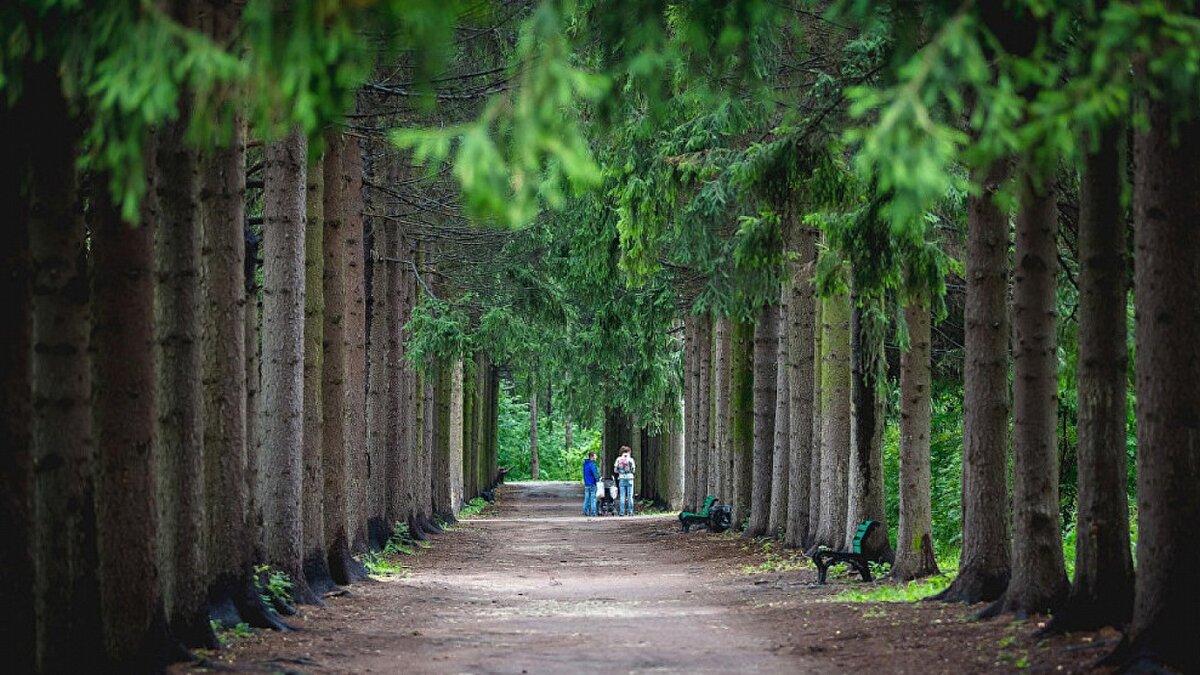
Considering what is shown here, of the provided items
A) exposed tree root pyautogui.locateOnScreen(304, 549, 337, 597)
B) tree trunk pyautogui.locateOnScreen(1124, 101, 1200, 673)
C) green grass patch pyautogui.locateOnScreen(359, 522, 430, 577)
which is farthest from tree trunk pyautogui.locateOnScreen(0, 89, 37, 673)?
green grass patch pyautogui.locateOnScreen(359, 522, 430, 577)

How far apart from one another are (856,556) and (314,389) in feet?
21.2

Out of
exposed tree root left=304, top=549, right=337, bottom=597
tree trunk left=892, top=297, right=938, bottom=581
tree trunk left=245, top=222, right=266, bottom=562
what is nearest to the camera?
tree trunk left=245, top=222, right=266, bottom=562

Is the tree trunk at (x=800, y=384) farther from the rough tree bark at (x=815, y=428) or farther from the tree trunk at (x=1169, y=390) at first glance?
the tree trunk at (x=1169, y=390)

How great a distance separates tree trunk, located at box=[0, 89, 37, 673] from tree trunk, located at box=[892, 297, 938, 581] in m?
10.2

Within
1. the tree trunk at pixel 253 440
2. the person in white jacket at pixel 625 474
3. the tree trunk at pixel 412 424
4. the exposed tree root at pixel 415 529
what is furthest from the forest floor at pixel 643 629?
the person in white jacket at pixel 625 474

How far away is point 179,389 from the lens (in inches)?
414

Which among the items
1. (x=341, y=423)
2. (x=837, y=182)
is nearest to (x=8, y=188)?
(x=837, y=182)

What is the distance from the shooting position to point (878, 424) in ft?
58.7

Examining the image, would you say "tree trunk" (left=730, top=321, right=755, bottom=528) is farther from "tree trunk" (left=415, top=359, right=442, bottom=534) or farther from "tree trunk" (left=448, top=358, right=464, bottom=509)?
"tree trunk" (left=448, top=358, right=464, bottom=509)

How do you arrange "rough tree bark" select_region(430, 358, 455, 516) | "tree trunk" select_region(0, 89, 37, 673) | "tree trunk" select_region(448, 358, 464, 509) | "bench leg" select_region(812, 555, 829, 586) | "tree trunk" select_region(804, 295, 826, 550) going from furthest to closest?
"tree trunk" select_region(448, 358, 464, 509)
"rough tree bark" select_region(430, 358, 455, 516)
"tree trunk" select_region(804, 295, 826, 550)
"bench leg" select_region(812, 555, 829, 586)
"tree trunk" select_region(0, 89, 37, 673)

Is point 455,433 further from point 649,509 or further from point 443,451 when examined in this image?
point 649,509

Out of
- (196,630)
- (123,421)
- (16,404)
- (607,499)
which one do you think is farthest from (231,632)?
(607,499)

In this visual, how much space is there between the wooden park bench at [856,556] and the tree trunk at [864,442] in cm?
42

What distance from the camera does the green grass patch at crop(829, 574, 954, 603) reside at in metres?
14.5
